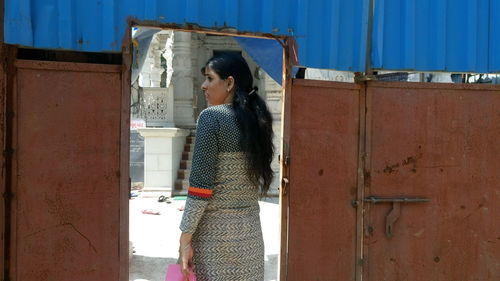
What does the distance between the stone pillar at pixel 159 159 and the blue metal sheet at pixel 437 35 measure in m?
6.62

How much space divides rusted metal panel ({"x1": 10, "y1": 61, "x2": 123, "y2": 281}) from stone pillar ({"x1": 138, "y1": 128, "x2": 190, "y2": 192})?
6.46m

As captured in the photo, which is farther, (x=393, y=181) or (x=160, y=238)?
(x=160, y=238)

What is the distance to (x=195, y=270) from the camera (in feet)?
6.97

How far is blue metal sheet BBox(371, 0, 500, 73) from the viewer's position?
132 inches

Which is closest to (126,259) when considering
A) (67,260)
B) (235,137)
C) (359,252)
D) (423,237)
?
(67,260)

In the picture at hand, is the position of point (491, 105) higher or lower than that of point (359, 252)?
higher

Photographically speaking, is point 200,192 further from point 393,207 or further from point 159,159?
point 159,159

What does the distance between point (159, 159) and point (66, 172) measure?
6.67m

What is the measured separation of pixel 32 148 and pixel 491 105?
133 inches

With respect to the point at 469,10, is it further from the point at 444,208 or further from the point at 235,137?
the point at 235,137

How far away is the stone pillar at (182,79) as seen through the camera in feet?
35.7

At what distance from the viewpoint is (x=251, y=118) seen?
2.10m

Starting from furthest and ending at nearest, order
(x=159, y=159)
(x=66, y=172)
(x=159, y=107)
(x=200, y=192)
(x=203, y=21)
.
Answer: (x=159, y=107) < (x=159, y=159) < (x=203, y=21) < (x=66, y=172) < (x=200, y=192)

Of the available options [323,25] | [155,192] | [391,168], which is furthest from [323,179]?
[155,192]
